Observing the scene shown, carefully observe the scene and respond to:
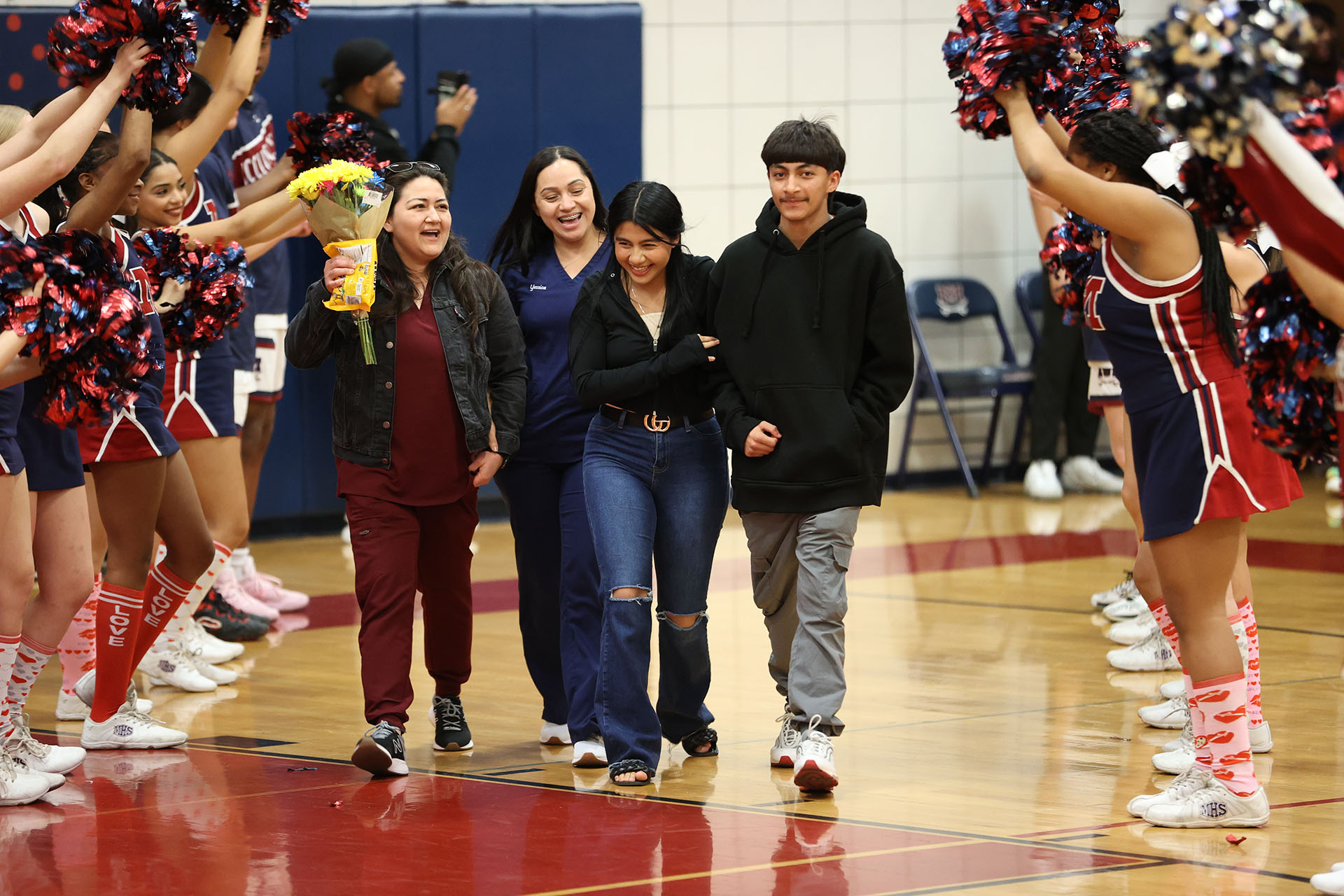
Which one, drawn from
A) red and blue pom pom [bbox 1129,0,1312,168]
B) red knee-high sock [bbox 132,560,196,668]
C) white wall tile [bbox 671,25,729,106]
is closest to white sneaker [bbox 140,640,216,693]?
red knee-high sock [bbox 132,560,196,668]

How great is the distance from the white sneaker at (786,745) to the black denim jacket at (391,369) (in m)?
1.03

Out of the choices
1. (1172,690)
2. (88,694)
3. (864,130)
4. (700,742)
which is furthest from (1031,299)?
(88,694)

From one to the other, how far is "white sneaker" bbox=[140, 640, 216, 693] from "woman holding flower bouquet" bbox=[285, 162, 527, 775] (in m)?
1.36

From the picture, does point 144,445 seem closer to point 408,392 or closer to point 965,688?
point 408,392

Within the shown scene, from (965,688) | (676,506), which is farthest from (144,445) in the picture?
(965,688)

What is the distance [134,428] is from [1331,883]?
315cm

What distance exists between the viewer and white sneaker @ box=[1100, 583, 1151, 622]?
22.3ft

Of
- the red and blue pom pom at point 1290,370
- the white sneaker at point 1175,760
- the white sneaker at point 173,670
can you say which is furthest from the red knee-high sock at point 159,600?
the red and blue pom pom at point 1290,370

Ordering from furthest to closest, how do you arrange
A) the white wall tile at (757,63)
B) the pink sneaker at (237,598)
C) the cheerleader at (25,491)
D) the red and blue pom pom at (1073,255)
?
the white wall tile at (757,63), the pink sneaker at (237,598), the red and blue pom pom at (1073,255), the cheerleader at (25,491)

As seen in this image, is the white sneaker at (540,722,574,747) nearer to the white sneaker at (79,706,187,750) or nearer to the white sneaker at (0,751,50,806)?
the white sneaker at (79,706,187,750)

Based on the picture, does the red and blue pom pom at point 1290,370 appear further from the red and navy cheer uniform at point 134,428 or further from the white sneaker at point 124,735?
Result: the white sneaker at point 124,735

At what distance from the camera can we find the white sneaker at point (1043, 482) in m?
10.5

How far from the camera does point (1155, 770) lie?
466cm

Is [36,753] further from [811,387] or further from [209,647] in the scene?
[811,387]
